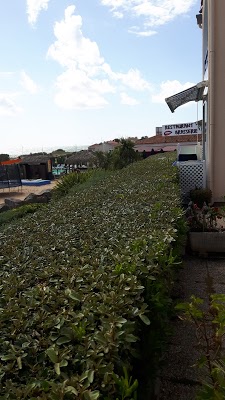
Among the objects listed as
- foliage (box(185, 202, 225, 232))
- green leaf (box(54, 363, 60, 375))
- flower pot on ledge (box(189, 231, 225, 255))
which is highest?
green leaf (box(54, 363, 60, 375))

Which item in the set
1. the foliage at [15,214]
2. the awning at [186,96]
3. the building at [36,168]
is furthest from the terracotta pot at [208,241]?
the building at [36,168]

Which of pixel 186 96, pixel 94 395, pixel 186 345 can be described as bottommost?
pixel 186 345

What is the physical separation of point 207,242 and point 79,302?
4.57 meters

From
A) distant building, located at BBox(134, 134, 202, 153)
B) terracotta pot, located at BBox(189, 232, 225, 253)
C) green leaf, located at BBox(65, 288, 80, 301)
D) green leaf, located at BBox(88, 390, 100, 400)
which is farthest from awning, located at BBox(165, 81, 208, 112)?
distant building, located at BBox(134, 134, 202, 153)

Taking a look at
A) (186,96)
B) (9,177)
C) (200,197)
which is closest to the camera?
(200,197)

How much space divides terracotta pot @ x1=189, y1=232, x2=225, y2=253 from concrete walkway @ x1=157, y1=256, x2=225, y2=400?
1.25ft

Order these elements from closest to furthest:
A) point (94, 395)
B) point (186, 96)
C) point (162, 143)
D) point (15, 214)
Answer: point (94, 395) → point (15, 214) → point (186, 96) → point (162, 143)

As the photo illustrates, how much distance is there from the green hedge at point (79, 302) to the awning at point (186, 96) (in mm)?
8518

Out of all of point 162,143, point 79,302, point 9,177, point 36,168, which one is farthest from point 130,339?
point 162,143

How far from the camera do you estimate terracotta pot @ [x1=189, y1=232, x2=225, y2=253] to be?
6.03 meters

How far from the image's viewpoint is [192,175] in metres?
10.7

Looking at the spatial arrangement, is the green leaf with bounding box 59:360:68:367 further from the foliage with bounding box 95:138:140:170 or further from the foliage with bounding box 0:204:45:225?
the foliage with bounding box 95:138:140:170

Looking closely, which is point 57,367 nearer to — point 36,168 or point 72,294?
point 72,294

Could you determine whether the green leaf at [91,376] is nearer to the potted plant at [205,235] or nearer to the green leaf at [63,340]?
the green leaf at [63,340]
